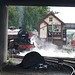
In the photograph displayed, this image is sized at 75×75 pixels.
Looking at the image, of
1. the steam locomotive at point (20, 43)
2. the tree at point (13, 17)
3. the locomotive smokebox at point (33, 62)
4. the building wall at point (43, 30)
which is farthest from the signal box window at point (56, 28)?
the locomotive smokebox at point (33, 62)

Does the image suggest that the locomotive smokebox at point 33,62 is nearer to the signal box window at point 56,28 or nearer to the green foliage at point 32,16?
the signal box window at point 56,28

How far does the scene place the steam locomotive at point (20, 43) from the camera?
22781mm

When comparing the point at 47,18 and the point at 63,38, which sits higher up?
the point at 47,18

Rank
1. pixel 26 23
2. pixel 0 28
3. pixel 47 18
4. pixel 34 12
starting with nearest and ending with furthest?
pixel 0 28
pixel 47 18
pixel 26 23
pixel 34 12

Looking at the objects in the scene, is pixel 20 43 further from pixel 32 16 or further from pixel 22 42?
pixel 32 16

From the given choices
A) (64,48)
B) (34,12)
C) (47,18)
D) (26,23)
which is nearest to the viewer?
(64,48)

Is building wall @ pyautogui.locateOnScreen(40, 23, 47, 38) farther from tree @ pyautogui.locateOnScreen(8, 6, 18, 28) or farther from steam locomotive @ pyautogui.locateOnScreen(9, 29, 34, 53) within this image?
tree @ pyautogui.locateOnScreen(8, 6, 18, 28)

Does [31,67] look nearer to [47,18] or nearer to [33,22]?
[47,18]

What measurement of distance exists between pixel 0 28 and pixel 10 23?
76.1 feet

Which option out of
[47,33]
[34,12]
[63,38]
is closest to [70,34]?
[63,38]

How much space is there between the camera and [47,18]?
96.8 ft

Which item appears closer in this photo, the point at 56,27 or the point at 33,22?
the point at 56,27

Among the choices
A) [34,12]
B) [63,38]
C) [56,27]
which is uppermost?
[34,12]

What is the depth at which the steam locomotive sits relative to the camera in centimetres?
2278
